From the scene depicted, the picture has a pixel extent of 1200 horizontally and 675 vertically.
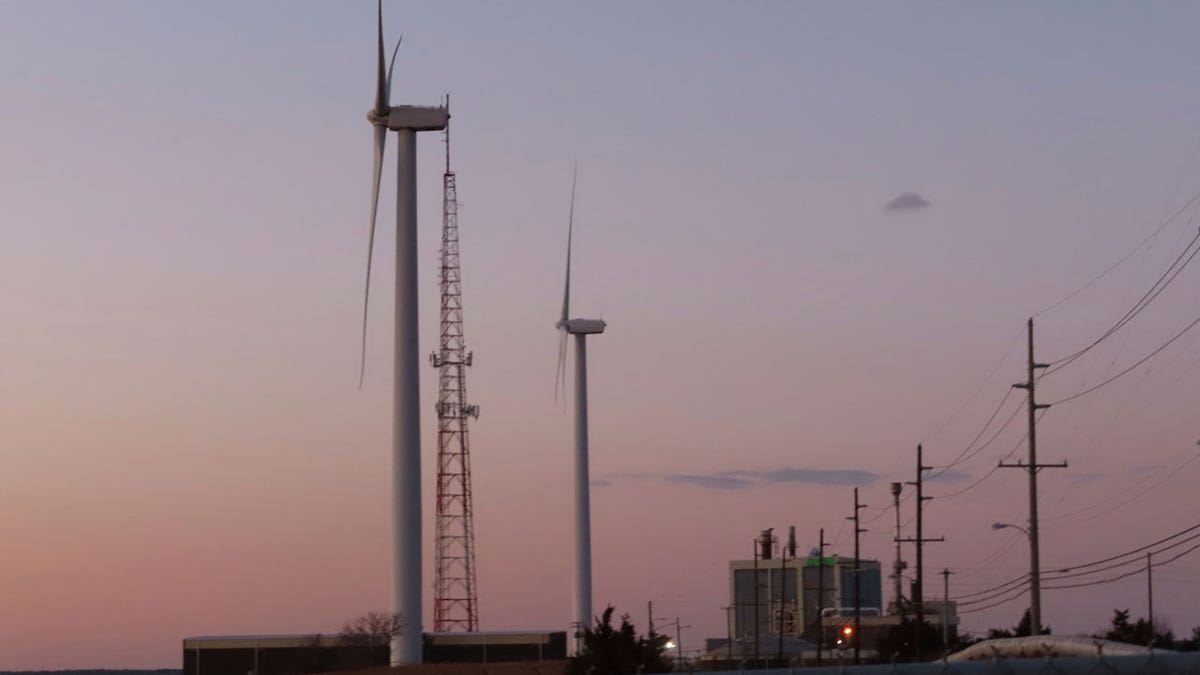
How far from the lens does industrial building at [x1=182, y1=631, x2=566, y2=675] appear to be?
375 ft

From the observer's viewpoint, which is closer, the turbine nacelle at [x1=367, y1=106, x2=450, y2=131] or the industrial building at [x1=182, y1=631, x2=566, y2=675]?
the turbine nacelle at [x1=367, y1=106, x2=450, y2=131]

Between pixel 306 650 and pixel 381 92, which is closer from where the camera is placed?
pixel 381 92

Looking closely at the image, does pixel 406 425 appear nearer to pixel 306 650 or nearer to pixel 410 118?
pixel 410 118

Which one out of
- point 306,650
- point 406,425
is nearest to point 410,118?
point 406,425

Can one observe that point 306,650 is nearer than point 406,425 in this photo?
No

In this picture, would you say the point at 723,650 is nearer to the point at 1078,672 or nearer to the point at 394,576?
the point at 394,576

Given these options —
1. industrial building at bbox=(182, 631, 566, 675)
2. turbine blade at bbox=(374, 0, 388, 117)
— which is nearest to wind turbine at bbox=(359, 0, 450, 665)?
turbine blade at bbox=(374, 0, 388, 117)

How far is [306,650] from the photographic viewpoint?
115m

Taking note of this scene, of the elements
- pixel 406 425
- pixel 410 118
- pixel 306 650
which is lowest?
pixel 306 650

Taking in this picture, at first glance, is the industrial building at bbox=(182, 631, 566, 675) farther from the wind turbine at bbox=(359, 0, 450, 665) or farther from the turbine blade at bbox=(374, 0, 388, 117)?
the turbine blade at bbox=(374, 0, 388, 117)

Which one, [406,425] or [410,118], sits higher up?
[410,118]

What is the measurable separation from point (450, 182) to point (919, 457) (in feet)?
120

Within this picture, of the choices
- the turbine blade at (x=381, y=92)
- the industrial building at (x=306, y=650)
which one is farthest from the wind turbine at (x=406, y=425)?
the industrial building at (x=306, y=650)

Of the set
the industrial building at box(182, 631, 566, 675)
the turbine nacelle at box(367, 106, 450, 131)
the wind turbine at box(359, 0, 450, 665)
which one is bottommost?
the industrial building at box(182, 631, 566, 675)
